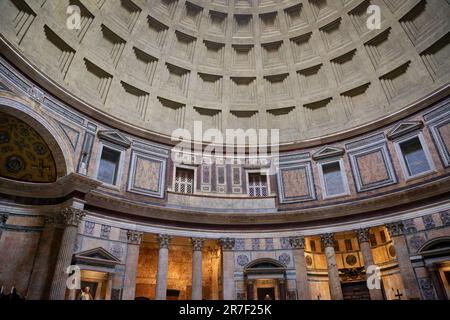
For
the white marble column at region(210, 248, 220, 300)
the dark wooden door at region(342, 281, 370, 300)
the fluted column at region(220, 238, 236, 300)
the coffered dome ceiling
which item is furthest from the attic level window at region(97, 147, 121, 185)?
the dark wooden door at region(342, 281, 370, 300)

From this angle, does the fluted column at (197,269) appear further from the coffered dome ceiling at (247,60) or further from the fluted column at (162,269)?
the coffered dome ceiling at (247,60)

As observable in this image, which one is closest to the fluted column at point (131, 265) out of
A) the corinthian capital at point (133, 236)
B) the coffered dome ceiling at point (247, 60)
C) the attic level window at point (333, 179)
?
the corinthian capital at point (133, 236)

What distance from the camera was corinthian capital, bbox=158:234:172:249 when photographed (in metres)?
17.2

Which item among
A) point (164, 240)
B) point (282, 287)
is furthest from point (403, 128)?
point (164, 240)

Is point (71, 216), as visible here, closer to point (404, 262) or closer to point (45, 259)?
point (45, 259)

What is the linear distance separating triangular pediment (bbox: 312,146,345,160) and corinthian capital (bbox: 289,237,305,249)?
530cm

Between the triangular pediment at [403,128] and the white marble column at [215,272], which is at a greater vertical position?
the triangular pediment at [403,128]

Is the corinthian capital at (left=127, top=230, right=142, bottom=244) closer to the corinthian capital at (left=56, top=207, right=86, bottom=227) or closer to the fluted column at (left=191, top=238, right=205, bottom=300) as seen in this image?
the corinthian capital at (left=56, top=207, right=86, bottom=227)

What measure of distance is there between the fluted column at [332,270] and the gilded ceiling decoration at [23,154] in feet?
48.9

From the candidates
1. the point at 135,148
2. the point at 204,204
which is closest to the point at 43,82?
the point at 135,148

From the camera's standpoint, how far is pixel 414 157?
17312mm

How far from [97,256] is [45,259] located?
7.12ft

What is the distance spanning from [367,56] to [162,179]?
15.3 m

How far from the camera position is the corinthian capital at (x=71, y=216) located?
14.0 meters
